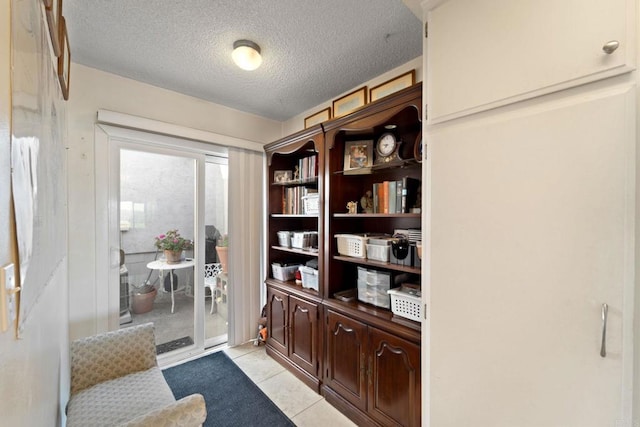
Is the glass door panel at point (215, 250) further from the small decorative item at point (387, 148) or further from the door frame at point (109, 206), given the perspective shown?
the small decorative item at point (387, 148)

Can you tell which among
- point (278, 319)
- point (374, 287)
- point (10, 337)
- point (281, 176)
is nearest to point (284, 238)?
point (281, 176)

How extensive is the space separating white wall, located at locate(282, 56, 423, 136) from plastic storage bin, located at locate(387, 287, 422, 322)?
58.0 inches

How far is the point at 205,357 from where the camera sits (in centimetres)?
259

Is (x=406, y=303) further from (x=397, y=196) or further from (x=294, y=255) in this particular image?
(x=294, y=255)

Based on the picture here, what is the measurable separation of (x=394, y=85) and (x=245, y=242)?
2.07m

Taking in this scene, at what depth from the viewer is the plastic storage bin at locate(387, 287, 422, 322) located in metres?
1.54

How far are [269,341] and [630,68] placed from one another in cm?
288

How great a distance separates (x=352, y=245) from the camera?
1.96 metres

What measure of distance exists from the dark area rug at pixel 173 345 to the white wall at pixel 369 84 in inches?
97.3

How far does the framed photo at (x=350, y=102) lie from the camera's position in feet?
7.43

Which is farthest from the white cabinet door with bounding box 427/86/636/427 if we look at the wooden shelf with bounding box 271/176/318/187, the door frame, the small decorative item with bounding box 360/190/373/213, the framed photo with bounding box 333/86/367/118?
the door frame

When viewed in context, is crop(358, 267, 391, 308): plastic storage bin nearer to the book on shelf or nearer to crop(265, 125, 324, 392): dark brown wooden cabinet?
crop(265, 125, 324, 392): dark brown wooden cabinet

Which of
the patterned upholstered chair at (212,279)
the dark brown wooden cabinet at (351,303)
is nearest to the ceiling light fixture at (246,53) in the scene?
the dark brown wooden cabinet at (351,303)

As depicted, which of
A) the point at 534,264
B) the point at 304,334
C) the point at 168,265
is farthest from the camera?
the point at 168,265
